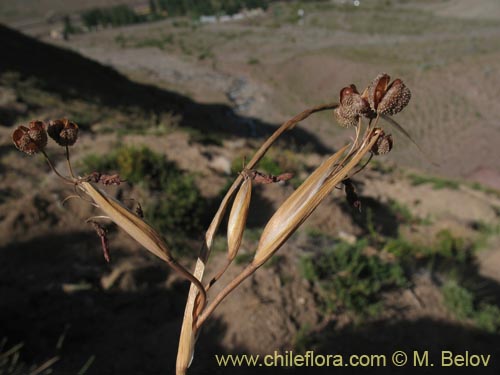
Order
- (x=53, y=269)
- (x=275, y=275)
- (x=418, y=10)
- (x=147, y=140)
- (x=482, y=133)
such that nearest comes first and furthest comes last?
1. (x=53, y=269)
2. (x=275, y=275)
3. (x=147, y=140)
4. (x=482, y=133)
5. (x=418, y=10)

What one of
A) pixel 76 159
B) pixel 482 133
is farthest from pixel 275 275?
pixel 482 133

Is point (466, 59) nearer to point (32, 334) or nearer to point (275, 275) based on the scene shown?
point (275, 275)

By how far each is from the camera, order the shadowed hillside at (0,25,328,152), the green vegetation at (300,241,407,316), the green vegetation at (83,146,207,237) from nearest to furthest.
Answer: the green vegetation at (300,241,407,316) < the green vegetation at (83,146,207,237) < the shadowed hillside at (0,25,328,152)

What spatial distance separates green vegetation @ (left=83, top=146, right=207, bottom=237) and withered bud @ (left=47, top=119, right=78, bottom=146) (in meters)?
5.14

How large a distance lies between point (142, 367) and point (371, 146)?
394 cm

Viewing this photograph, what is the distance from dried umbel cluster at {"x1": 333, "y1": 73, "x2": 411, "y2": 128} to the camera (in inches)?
26.8

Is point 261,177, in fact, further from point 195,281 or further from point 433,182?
point 433,182

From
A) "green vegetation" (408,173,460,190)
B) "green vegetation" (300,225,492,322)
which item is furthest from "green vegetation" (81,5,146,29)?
"green vegetation" (300,225,492,322)

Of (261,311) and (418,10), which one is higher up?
(418,10)

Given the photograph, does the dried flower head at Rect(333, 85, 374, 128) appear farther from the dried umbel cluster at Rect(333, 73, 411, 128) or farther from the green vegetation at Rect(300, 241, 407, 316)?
the green vegetation at Rect(300, 241, 407, 316)

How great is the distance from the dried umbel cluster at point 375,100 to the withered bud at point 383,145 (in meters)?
0.05

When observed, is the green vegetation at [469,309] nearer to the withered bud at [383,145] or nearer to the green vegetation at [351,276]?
the green vegetation at [351,276]

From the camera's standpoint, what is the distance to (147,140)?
27.5ft

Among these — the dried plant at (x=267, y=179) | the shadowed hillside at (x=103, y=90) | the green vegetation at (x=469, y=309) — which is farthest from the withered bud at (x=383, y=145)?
the shadowed hillside at (x=103, y=90)
